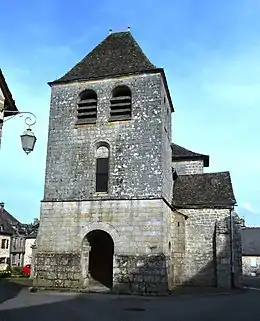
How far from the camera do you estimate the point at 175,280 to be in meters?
19.3

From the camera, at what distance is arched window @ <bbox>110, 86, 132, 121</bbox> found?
1820 cm

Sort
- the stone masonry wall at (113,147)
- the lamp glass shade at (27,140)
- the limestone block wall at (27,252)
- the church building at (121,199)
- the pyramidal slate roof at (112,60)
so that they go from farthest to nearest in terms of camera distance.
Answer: the limestone block wall at (27,252), the pyramidal slate roof at (112,60), the stone masonry wall at (113,147), the church building at (121,199), the lamp glass shade at (27,140)

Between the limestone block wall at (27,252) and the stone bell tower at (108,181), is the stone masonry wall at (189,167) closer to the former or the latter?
the stone bell tower at (108,181)

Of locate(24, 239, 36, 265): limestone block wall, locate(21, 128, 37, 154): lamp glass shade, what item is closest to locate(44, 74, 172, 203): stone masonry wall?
locate(21, 128, 37, 154): lamp glass shade

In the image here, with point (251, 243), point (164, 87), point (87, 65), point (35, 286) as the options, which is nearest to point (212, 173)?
point (164, 87)

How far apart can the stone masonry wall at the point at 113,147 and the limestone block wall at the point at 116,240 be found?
0.52 metres

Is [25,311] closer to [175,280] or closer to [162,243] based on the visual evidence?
[162,243]

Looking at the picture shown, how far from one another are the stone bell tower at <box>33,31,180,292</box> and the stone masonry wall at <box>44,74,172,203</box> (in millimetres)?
47

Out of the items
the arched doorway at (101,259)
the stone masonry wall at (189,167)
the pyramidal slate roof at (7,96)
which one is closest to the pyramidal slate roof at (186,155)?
the stone masonry wall at (189,167)

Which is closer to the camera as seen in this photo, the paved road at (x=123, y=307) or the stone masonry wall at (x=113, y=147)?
the paved road at (x=123, y=307)

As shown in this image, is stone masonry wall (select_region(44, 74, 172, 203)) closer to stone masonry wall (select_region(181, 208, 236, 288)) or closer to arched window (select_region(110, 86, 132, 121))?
arched window (select_region(110, 86, 132, 121))

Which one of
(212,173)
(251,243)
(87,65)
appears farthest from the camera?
(251,243)

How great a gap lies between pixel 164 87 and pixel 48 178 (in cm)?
745

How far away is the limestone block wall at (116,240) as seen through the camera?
619 inches
